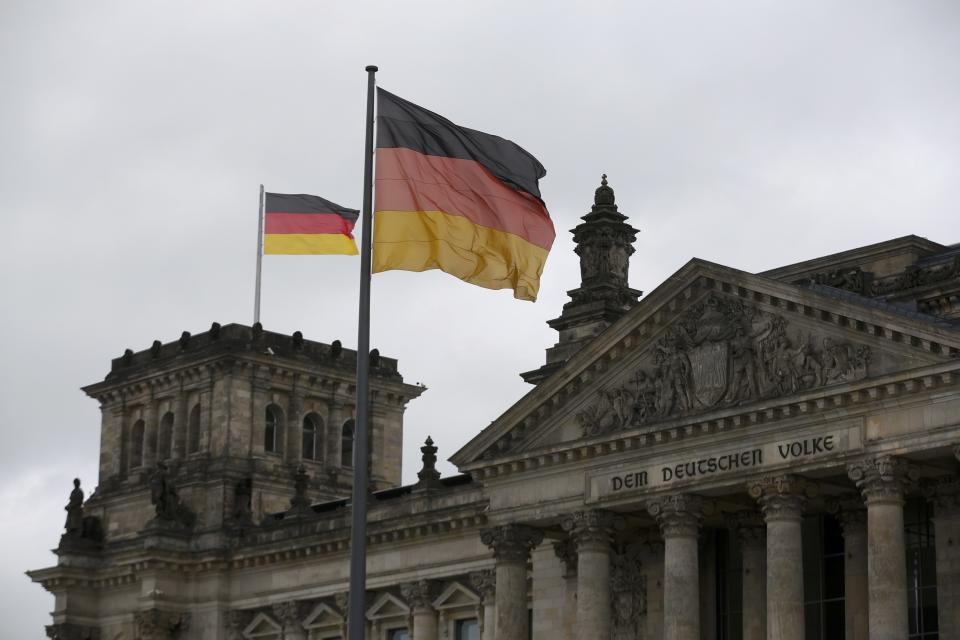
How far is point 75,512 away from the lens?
7794 centimetres

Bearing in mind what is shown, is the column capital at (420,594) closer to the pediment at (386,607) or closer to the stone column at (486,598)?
the pediment at (386,607)

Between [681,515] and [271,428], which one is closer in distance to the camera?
[681,515]

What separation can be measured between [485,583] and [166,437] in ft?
64.4

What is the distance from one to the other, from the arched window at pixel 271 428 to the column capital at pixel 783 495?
3053cm

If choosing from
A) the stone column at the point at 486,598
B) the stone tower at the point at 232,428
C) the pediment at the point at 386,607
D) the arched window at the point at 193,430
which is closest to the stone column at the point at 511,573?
the stone column at the point at 486,598

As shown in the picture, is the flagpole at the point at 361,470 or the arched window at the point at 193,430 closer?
the flagpole at the point at 361,470

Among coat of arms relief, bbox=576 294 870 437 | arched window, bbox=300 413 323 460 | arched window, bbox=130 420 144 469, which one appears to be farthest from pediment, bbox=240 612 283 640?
coat of arms relief, bbox=576 294 870 437

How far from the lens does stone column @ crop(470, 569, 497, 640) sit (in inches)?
2484

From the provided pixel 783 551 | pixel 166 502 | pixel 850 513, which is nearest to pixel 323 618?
pixel 166 502

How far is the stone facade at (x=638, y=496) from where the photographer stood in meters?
48.7

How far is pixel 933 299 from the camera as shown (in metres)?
54.3

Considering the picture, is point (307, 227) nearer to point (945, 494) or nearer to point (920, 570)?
point (945, 494)

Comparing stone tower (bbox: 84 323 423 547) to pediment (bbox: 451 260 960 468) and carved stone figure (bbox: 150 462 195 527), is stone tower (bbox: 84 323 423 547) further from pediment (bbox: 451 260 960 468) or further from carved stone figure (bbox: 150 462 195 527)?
pediment (bbox: 451 260 960 468)

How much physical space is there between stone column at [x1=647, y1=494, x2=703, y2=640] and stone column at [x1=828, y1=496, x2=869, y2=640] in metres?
3.56
